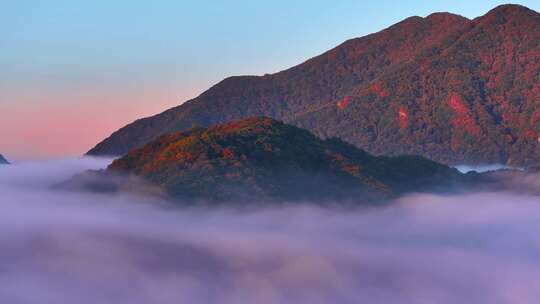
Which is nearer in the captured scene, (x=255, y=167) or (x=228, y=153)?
(x=228, y=153)

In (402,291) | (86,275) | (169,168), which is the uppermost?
(169,168)

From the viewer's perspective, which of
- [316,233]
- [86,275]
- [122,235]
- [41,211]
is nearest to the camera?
[86,275]

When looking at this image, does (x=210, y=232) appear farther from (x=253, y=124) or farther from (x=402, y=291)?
(x=402, y=291)

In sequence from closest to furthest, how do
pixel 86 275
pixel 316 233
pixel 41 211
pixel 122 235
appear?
pixel 86 275 < pixel 122 235 < pixel 41 211 < pixel 316 233

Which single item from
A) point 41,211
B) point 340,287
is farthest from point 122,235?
point 340,287

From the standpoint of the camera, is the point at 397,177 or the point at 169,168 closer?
the point at 169,168

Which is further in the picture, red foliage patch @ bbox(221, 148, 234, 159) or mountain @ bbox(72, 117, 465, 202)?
red foliage patch @ bbox(221, 148, 234, 159)

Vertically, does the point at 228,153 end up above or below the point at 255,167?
above

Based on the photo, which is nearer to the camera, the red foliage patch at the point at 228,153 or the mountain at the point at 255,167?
the mountain at the point at 255,167
